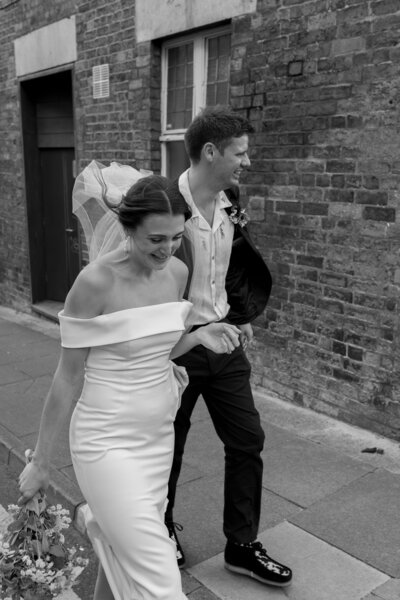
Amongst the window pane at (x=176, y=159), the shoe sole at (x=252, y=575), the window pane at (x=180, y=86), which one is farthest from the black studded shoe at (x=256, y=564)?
the window pane at (x=180, y=86)

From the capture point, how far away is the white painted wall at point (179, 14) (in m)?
5.25

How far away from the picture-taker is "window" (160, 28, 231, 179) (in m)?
5.77

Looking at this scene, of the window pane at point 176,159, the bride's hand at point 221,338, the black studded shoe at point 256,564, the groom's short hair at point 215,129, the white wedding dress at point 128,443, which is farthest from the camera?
the window pane at point 176,159

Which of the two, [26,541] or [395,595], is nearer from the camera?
[26,541]

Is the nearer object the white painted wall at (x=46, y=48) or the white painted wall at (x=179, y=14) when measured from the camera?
the white painted wall at (x=179, y=14)

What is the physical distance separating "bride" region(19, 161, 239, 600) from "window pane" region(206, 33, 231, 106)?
3897 mm

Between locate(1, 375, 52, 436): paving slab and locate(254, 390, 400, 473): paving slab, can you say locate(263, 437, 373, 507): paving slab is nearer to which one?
locate(254, 390, 400, 473): paving slab

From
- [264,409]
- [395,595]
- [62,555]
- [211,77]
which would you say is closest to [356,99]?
[211,77]

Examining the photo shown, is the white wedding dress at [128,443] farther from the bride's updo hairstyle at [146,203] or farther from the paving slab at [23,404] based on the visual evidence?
the paving slab at [23,404]

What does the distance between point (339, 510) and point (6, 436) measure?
267 cm

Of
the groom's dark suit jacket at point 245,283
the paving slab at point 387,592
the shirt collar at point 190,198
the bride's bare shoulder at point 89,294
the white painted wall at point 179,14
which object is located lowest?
the paving slab at point 387,592

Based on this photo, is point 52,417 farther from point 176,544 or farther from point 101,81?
point 101,81

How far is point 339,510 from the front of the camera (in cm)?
358

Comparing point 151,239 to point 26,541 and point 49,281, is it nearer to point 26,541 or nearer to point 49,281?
point 26,541
